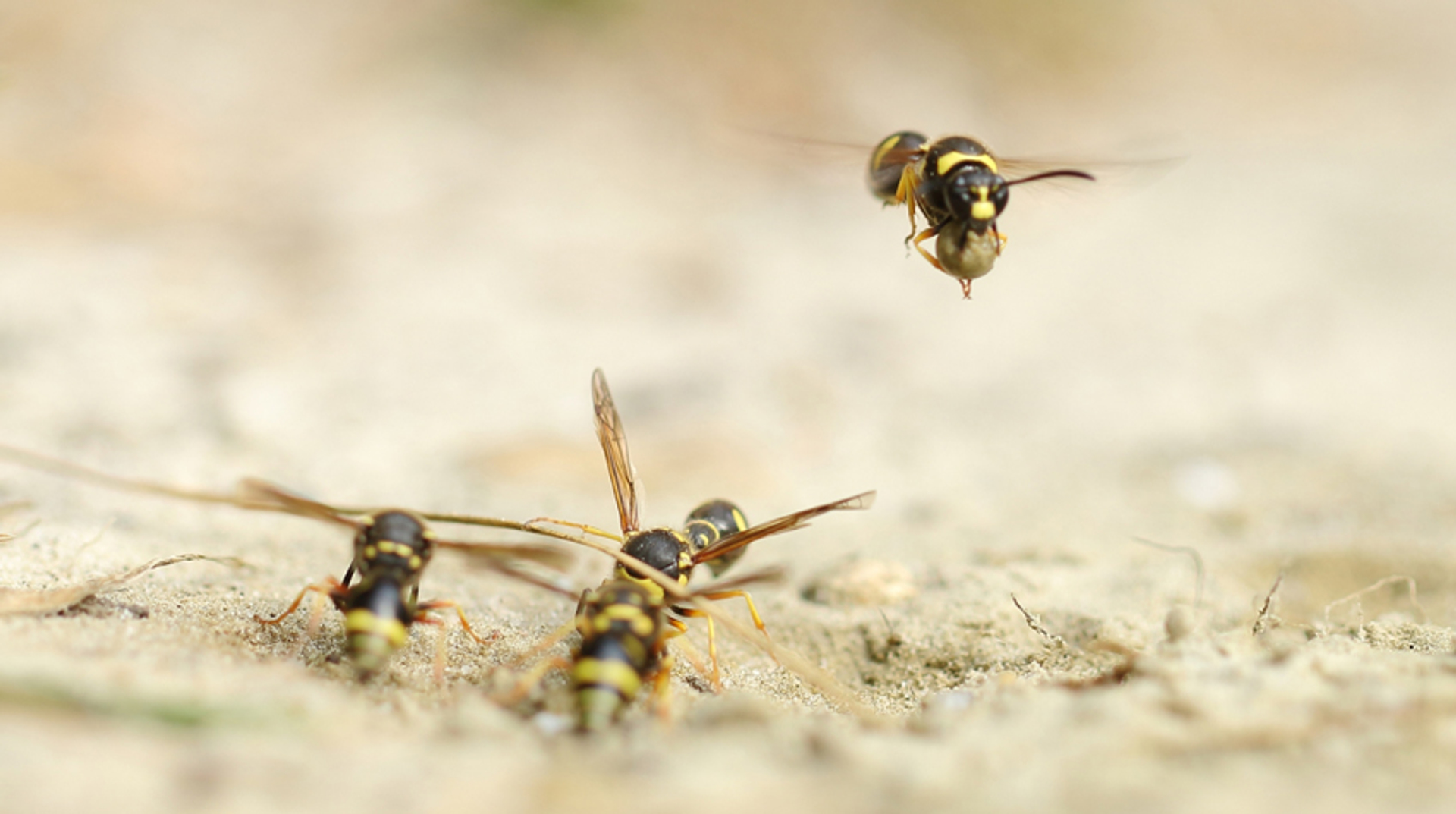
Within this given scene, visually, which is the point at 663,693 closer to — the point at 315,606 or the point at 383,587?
the point at 383,587

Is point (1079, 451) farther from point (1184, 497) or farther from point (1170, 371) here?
point (1170, 371)

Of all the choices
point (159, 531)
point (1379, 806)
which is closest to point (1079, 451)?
point (1379, 806)

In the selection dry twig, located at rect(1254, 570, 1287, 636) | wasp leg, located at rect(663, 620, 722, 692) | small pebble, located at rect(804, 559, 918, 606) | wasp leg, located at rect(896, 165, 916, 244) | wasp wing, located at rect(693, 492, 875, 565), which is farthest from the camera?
small pebble, located at rect(804, 559, 918, 606)

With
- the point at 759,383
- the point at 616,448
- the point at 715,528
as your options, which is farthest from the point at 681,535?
the point at 759,383

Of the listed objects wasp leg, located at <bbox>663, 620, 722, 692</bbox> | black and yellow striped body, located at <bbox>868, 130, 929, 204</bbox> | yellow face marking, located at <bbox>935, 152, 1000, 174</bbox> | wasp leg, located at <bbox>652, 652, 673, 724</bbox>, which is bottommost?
wasp leg, located at <bbox>652, 652, 673, 724</bbox>

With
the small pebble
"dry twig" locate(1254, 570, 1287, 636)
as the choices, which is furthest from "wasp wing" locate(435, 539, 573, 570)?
"dry twig" locate(1254, 570, 1287, 636)

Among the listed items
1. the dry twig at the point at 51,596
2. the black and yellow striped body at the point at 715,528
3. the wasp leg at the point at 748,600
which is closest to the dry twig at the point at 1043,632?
the wasp leg at the point at 748,600

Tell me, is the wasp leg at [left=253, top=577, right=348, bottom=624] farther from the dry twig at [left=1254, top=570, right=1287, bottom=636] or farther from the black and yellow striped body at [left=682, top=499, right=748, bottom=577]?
the dry twig at [left=1254, top=570, right=1287, bottom=636]
